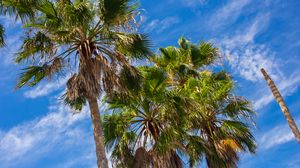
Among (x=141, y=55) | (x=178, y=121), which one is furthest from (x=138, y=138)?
(x=141, y=55)

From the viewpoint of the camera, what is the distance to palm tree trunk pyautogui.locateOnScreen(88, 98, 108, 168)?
35.8 feet

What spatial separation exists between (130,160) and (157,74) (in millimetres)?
2995

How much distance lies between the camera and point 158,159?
13734 millimetres

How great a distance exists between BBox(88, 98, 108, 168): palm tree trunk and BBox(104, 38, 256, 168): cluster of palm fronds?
37.5 inches

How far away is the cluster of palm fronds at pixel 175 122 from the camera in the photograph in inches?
542

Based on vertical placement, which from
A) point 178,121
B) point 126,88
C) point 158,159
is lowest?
point 158,159

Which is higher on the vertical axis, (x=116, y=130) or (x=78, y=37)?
(x=78, y=37)

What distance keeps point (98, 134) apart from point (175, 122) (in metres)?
3.29

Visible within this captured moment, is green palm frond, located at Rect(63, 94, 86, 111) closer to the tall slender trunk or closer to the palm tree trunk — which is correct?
the palm tree trunk

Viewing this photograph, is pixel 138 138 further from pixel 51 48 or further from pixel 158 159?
pixel 51 48

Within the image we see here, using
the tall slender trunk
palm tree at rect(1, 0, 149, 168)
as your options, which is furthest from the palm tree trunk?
the tall slender trunk

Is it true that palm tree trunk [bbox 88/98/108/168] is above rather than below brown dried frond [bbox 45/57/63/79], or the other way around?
below

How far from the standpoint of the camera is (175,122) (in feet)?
45.6

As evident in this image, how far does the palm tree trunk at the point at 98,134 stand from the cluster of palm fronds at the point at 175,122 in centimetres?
95
